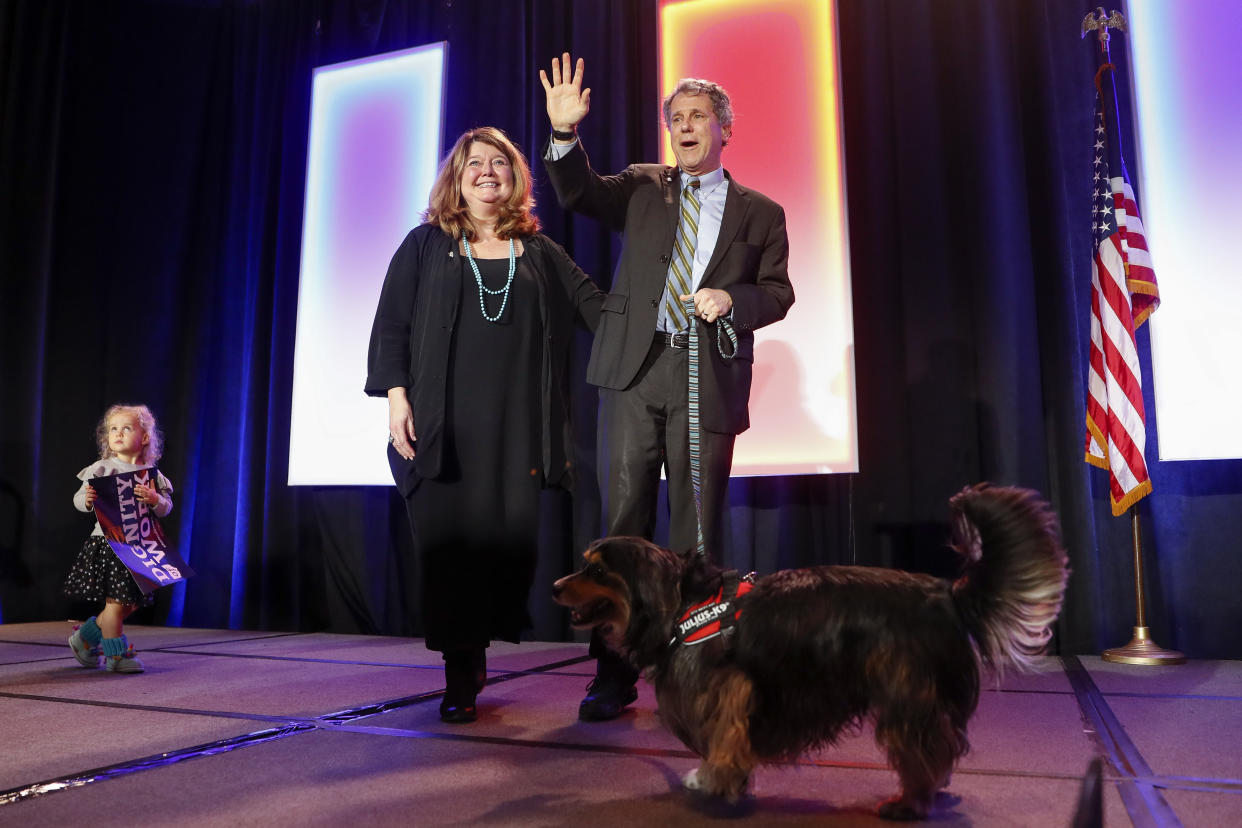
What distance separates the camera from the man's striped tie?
97.4 inches

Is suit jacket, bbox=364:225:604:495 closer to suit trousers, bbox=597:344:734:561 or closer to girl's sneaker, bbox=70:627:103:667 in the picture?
suit trousers, bbox=597:344:734:561

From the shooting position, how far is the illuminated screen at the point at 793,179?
3.90 m

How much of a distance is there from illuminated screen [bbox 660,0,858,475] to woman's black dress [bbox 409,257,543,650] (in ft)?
5.40

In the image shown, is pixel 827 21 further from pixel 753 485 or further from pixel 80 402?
pixel 80 402

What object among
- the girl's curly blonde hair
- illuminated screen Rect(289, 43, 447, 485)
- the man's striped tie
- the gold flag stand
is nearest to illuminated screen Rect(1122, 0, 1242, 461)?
the gold flag stand

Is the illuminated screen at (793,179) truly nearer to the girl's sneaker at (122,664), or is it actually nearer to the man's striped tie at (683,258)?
the man's striped tie at (683,258)

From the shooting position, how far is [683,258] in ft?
8.29

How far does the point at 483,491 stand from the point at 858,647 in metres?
1.22

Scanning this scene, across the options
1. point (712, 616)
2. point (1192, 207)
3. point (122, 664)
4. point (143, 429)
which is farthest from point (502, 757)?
point (1192, 207)

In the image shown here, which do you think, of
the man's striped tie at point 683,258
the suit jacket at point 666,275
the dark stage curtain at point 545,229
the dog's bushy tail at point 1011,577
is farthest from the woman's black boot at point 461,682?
the dark stage curtain at point 545,229

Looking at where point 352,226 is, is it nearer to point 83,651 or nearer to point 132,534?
point 132,534

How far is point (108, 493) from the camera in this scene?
351cm

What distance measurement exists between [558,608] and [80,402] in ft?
10.6

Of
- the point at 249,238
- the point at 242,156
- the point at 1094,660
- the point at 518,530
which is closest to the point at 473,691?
the point at 518,530
